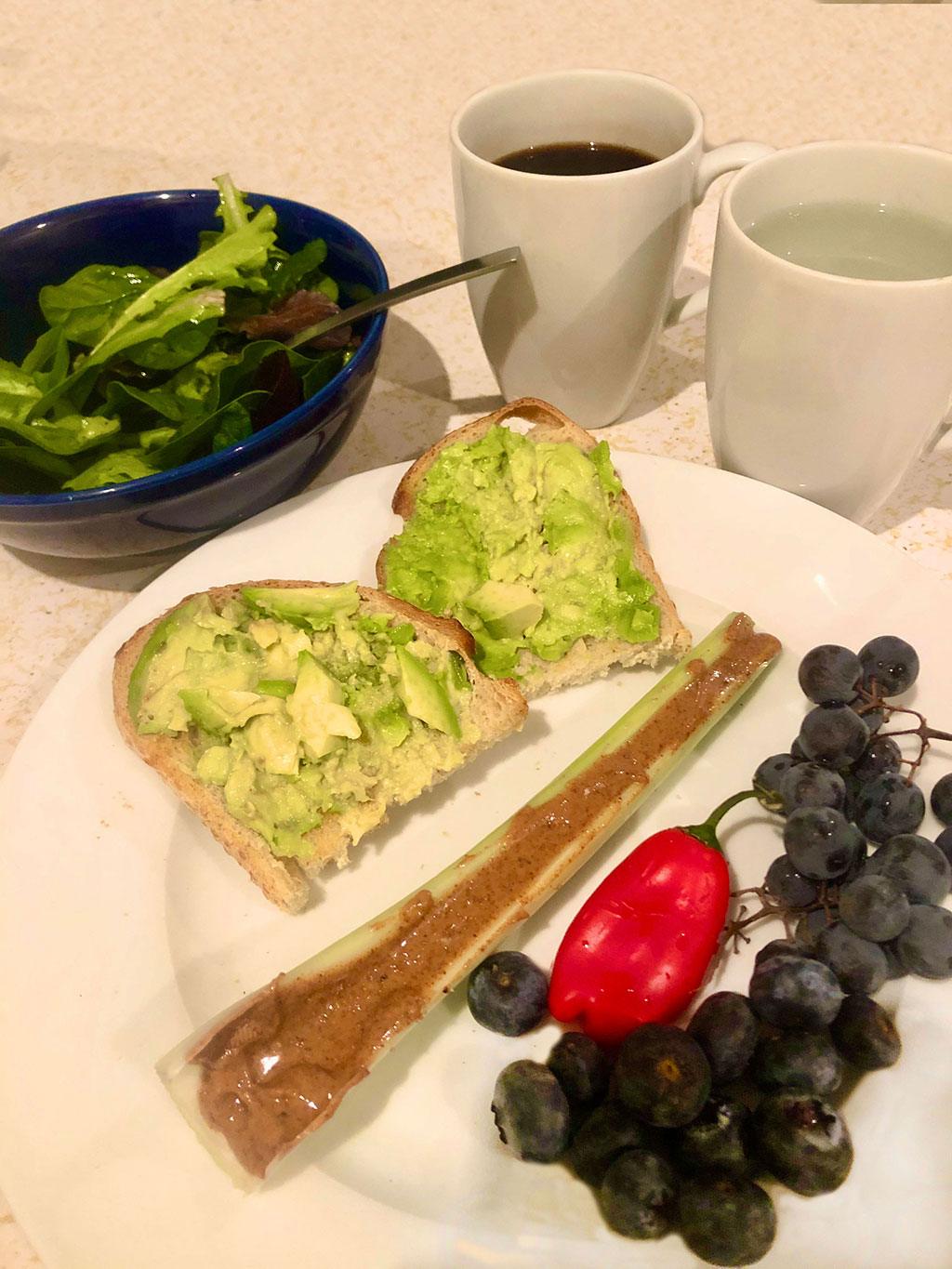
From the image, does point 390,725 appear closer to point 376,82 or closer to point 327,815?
point 327,815

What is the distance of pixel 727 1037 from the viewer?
1295 millimetres

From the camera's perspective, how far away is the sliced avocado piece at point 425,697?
1.60m

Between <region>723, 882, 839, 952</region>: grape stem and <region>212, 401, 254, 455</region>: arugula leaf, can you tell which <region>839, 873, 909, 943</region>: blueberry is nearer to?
<region>723, 882, 839, 952</region>: grape stem

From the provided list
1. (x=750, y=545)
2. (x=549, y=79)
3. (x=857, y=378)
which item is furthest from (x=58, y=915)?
(x=549, y=79)

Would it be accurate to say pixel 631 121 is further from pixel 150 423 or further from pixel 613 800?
pixel 613 800

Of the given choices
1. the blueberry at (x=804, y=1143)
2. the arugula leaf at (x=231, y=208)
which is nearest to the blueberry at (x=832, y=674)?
the blueberry at (x=804, y=1143)

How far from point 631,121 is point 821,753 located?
1.46 metres

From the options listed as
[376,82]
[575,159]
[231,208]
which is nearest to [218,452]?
[231,208]

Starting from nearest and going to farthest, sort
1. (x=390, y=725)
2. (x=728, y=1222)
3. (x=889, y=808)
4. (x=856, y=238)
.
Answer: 1. (x=728, y=1222)
2. (x=889, y=808)
3. (x=390, y=725)
4. (x=856, y=238)

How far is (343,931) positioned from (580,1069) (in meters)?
0.46

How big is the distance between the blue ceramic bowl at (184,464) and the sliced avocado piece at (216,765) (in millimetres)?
502

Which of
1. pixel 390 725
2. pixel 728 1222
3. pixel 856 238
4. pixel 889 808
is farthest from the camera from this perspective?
pixel 856 238

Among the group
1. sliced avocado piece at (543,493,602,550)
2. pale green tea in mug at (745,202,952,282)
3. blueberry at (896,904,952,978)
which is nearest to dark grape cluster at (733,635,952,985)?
blueberry at (896,904,952,978)

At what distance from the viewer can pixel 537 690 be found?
179 centimetres
